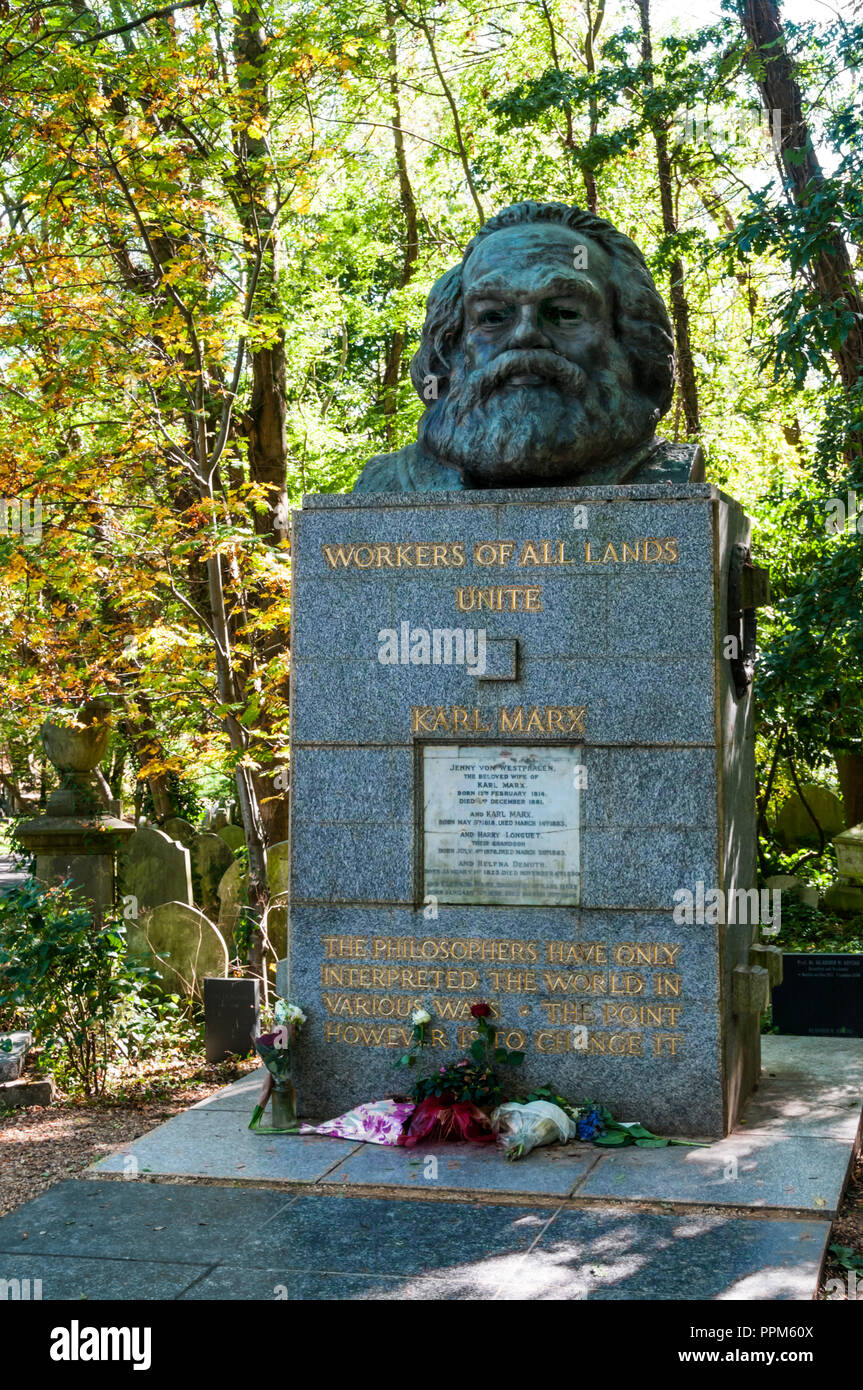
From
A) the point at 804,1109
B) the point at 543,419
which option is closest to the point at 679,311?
the point at 543,419

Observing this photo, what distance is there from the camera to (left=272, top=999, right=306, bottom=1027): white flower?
5895 millimetres

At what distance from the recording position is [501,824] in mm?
5852

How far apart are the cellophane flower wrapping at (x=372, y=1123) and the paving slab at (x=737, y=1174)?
861 mm

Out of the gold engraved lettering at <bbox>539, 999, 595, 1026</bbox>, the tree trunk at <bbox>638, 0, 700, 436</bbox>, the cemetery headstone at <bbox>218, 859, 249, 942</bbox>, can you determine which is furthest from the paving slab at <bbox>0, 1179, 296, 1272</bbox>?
the tree trunk at <bbox>638, 0, 700, 436</bbox>

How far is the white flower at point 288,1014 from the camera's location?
232 inches

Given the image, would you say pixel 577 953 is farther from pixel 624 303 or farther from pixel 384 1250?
pixel 624 303

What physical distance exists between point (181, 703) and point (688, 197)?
12281 mm

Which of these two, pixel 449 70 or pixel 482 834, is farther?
pixel 449 70

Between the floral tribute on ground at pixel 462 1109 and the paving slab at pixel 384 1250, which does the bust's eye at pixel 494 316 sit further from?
the paving slab at pixel 384 1250

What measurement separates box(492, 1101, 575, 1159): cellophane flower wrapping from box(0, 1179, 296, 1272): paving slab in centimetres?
91

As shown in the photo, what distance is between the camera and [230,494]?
9.02 m

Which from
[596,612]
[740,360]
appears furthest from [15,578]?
[740,360]

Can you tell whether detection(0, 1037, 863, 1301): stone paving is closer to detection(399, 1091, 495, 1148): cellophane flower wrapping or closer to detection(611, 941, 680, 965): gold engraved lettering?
detection(399, 1091, 495, 1148): cellophane flower wrapping
